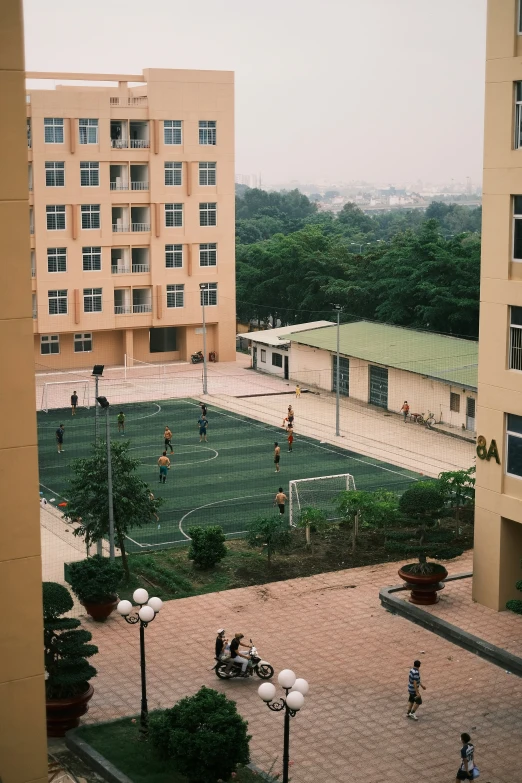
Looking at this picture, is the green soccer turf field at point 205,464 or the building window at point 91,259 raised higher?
the building window at point 91,259

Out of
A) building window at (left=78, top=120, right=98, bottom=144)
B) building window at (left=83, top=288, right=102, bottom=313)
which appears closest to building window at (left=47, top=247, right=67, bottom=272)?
building window at (left=83, top=288, right=102, bottom=313)

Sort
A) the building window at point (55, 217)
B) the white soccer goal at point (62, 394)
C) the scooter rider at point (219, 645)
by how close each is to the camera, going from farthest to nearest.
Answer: the building window at point (55, 217) → the white soccer goal at point (62, 394) → the scooter rider at point (219, 645)

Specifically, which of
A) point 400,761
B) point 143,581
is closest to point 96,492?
point 143,581

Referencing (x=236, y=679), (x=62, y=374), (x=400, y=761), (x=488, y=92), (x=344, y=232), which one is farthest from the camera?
(x=344, y=232)

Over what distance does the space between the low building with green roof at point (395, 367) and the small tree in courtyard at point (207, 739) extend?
85.9ft

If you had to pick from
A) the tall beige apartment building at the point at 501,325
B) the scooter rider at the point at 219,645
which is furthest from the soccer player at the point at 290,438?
the scooter rider at the point at 219,645

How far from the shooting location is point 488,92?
24.5 m

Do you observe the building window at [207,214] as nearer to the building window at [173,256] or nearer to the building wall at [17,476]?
the building window at [173,256]

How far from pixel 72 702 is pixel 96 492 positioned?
8.38 meters

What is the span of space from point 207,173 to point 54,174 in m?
7.25

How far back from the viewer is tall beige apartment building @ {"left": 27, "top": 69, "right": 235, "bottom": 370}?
182 ft

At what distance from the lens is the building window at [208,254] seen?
59.2 m

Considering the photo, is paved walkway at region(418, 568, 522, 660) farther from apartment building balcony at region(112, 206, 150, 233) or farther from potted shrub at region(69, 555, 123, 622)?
apartment building balcony at region(112, 206, 150, 233)

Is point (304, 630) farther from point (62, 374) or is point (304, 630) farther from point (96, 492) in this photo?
point (62, 374)
